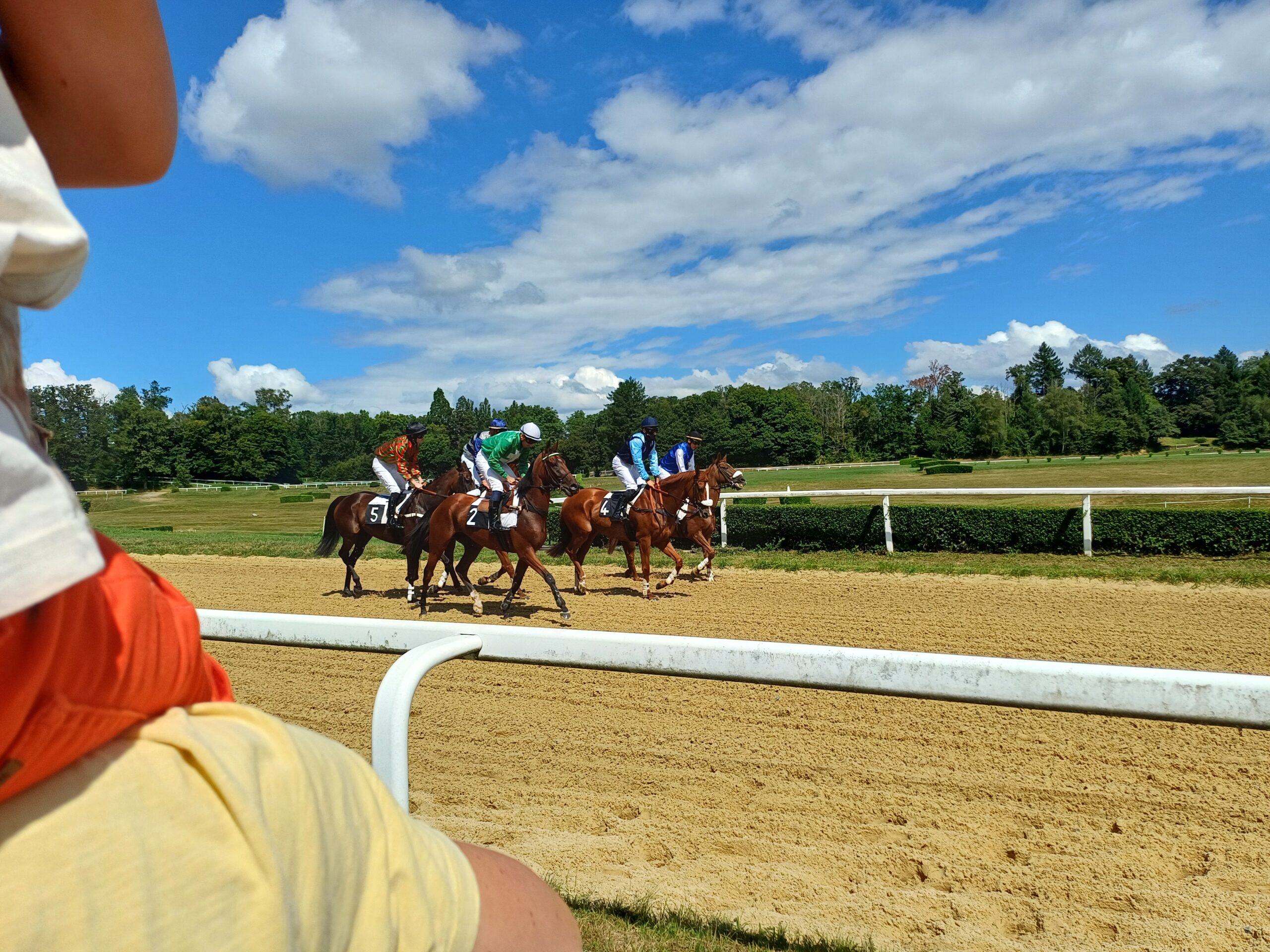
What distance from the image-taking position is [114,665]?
0.51 metres

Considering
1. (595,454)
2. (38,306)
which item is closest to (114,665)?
(38,306)

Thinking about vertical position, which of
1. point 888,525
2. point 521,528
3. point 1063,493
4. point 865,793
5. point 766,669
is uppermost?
point 766,669

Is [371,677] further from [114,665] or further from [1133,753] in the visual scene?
[114,665]

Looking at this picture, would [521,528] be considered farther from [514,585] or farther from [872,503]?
[872,503]

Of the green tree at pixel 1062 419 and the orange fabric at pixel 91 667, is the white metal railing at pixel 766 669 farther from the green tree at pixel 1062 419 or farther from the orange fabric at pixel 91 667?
the green tree at pixel 1062 419

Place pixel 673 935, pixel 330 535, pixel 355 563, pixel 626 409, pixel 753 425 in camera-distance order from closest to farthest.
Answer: pixel 673 935 → pixel 355 563 → pixel 330 535 → pixel 626 409 → pixel 753 425

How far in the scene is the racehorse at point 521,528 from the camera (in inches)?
342

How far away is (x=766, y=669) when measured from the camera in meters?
1.15

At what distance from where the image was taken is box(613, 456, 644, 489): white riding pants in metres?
10.9

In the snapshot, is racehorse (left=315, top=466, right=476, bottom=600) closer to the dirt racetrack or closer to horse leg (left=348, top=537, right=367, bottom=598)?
horse leg (left=348, top=537, right=367, bottom=598)

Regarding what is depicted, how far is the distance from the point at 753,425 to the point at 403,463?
4358 cm

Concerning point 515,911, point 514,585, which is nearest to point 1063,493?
point 514,585

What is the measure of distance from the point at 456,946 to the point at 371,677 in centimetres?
548

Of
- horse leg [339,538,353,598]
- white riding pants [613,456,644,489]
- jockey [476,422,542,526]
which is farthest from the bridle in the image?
horse leg [339,538,353,598]
